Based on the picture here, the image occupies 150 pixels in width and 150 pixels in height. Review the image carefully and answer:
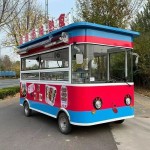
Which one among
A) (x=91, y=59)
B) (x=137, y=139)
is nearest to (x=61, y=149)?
(x=137, y=139)

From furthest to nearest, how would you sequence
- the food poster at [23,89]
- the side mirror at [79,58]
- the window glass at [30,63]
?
the food poster at [23,89] < the window glass at [30,63] < the side mirror at [79,58]

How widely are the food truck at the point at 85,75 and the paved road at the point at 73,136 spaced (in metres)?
0.39

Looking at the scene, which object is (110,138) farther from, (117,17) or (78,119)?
(117,17)

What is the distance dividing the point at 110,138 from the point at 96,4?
432 inches

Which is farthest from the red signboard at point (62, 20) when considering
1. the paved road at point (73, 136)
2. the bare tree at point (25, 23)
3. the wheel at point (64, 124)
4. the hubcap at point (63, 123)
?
the bare tree at point (25, 23)

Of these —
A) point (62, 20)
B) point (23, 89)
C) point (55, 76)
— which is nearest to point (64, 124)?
point (55, 76)

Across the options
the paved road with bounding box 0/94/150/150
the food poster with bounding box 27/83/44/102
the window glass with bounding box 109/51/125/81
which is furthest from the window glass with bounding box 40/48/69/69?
the paved road with bounding box 0/94/150/150

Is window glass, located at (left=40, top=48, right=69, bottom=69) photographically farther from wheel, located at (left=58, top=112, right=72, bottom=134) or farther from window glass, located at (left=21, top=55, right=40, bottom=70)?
wheel, located at (left=58, top=112, right=72, bottom=134)

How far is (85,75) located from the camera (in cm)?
687

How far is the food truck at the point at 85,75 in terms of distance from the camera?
6766 mm

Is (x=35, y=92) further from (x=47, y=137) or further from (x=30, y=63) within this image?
(x=47, y=137)

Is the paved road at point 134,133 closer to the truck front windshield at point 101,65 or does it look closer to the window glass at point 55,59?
the truck front windshield at point 101,65

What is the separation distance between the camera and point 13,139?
685 cm

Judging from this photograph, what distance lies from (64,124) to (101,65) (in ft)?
6.43
